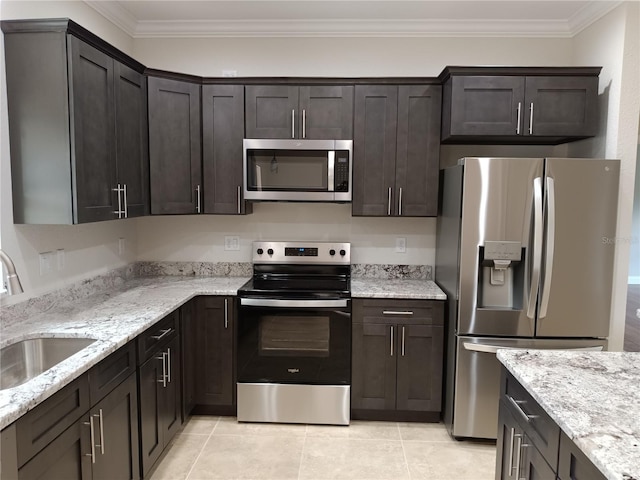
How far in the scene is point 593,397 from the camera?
146 cm

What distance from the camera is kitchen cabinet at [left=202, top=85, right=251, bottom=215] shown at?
3281 mm

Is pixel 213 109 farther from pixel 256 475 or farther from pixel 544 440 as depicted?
pixel 544 440

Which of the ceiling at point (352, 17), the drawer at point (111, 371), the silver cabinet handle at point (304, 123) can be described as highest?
the ceiling at point (352, 17)

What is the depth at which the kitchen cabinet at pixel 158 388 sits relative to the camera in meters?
2.37

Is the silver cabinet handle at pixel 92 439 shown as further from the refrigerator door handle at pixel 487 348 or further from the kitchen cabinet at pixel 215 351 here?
the refrigerator door handle at pixel 487 348

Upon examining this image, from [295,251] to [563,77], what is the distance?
211cm

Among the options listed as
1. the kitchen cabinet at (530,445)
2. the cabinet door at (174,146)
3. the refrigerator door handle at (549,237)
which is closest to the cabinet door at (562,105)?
the refrigerator door handle at (549,237)

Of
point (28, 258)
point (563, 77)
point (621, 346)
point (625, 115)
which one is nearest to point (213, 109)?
point (28, 258)

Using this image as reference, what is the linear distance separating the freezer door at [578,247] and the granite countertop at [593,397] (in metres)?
0.96

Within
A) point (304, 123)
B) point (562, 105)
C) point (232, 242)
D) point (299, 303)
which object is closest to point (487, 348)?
point (299, 303)

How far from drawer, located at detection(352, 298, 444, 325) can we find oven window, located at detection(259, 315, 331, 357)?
9.3 inches

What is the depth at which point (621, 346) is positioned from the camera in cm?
295

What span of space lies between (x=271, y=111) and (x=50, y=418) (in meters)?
2.31

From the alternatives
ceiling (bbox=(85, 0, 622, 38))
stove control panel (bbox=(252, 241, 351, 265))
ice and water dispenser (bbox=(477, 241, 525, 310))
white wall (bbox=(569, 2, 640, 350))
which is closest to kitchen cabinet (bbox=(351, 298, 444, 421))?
ice and water dispenser (bbox=(477, 241, 525, 310))
